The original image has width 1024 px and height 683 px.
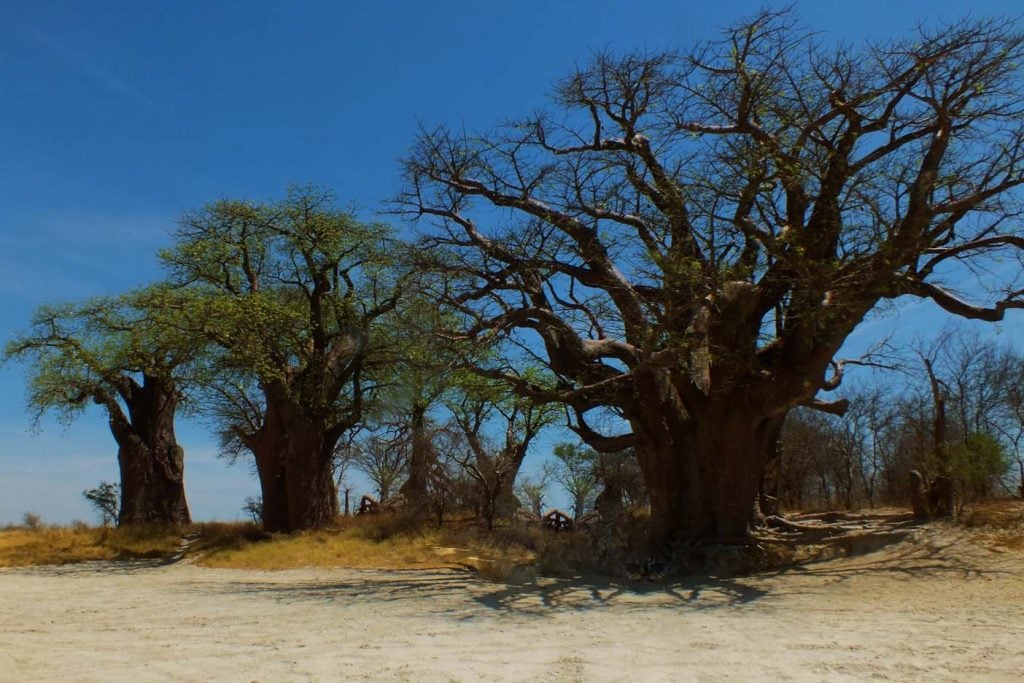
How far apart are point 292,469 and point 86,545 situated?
17.0ft

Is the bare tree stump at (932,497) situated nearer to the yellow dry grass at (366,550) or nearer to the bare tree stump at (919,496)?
the bare tree stump at (919,496)

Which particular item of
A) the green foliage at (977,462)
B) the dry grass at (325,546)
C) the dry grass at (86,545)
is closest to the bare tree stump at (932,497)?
the green foliage at (977,462)

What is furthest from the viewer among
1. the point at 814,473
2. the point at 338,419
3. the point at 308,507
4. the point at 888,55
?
the point at 814,473

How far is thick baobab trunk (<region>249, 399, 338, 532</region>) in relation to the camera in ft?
64.8

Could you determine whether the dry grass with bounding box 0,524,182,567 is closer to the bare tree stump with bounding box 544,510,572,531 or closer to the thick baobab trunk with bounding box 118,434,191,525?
the thick baobab trunk with bounding box 118,434,191,525

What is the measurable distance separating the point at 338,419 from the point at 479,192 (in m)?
9.28

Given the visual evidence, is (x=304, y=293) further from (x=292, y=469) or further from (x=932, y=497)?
(x=932, y=497)

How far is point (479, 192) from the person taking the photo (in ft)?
47.0

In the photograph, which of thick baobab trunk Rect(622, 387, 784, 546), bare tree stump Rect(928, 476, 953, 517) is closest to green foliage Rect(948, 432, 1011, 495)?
bare tree stump Rect(928, 476, 953, 517)

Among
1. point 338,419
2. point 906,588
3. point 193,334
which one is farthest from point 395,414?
point 906,588

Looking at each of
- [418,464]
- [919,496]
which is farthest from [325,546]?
[919,496]

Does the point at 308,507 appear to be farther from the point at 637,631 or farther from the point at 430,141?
the point at 637,631

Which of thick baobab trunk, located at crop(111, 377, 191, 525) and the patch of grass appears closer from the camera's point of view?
the patch of grass

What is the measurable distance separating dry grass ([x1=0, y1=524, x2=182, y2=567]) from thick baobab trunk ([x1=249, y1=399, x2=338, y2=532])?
8.39 feet
